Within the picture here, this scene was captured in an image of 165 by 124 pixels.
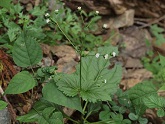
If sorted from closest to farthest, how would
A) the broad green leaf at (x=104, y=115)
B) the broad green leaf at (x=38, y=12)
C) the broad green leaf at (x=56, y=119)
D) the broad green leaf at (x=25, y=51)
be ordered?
the broad green leaf at (x=56, y=119) → the broad green leaf at (x=25, y=51) → the broad green leaf at (x=104, y=115) → the broad green leaf at (x=38, y=12)

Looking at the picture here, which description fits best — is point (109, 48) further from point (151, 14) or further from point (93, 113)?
point (151, 14)

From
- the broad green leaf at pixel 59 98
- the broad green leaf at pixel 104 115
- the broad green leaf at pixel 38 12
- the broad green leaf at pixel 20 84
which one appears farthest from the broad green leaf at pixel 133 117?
the broad green leaf at pixel 38 12

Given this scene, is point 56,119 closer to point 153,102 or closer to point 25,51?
point 25,51

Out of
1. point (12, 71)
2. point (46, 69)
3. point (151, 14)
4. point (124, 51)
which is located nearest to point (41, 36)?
point (12, 71)

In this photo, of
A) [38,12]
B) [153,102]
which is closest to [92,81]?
[153,102]

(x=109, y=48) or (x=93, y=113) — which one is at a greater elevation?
(x=109, y=48)

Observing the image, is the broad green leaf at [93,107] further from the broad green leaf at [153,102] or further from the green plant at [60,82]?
the broad green leaf at [153,102]

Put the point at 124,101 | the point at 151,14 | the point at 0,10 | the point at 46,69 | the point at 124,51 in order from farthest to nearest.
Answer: the point at 151,14 → the point at 124,51 → the point at 0,10 → the point at 124,101 → the point at 46,69
